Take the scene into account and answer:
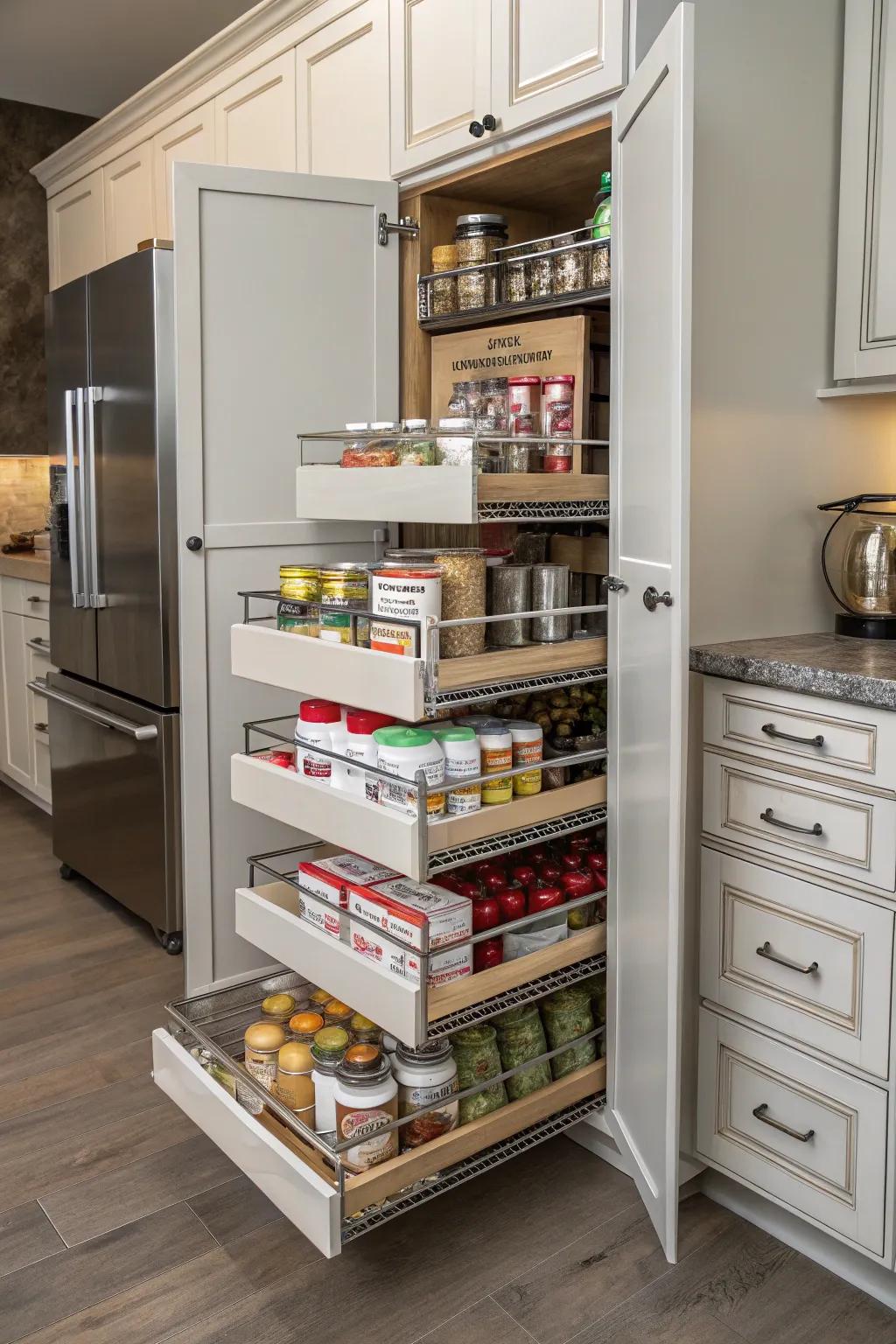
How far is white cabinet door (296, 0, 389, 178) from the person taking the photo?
2.35 meters

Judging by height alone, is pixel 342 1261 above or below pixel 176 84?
below

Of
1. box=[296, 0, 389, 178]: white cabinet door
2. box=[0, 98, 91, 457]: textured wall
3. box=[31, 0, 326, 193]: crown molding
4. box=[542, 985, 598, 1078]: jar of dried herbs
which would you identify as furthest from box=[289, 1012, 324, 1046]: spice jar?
box=[0, 98, 91, 457]: textured wall

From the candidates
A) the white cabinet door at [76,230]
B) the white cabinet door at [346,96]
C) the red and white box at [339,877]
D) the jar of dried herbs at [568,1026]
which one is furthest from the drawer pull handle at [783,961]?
the white cabinet door at [76,230]

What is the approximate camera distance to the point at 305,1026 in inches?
72.3

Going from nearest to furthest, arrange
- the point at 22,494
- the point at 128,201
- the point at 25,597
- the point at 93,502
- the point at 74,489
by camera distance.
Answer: the point at 93,502
the point at 74,489
the point at 128,201
the point at 25,597
the point at 22,494

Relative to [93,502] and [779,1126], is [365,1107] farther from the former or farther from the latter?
[93,502]

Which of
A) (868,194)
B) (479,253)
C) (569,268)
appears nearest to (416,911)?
(569,268)

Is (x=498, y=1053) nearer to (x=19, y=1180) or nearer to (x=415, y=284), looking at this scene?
(x=19, y=1180)

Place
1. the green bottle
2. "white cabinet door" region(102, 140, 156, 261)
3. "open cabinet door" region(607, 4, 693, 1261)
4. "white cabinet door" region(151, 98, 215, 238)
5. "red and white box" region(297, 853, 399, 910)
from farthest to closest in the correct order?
"white cabinet door" region(102, 140, 156, 261) → "white cabinet door" region(151, 98, 215, 238) → the green bottle → "red and white box" region(297, 853, 399, 910) → "open cabinet door" region(607, 4, 693, 1261)

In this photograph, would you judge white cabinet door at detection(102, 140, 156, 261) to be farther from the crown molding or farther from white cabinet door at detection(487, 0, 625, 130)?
white cabinet door at detection(487, 0, 625, 130)

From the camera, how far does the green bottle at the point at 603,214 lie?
1.91 m

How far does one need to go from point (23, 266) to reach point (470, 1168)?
3.89 metres

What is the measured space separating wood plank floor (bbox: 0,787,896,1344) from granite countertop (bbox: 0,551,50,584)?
1.92m

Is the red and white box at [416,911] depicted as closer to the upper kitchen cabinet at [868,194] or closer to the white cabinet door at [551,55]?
the upper kitchen cabinet at [868,194]
